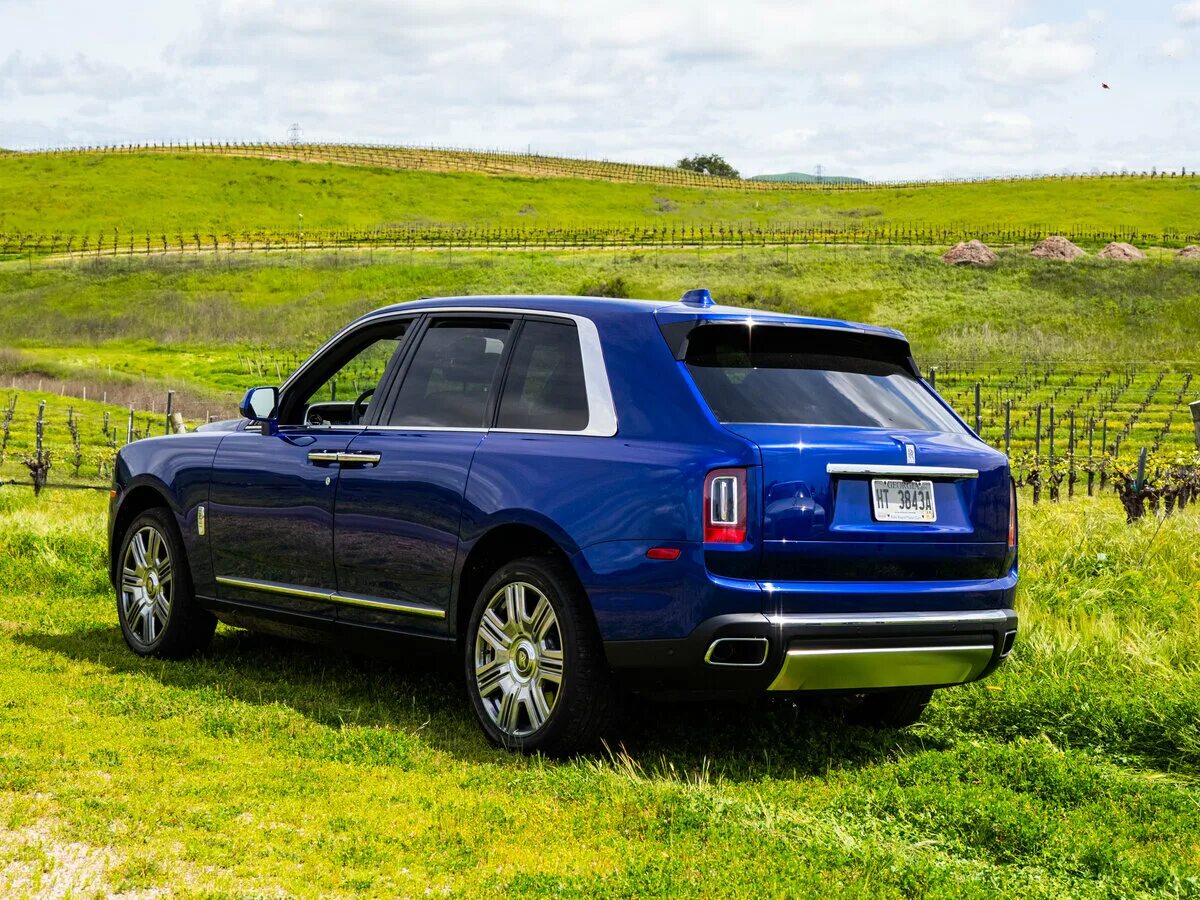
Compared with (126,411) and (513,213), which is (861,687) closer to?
(126,411)

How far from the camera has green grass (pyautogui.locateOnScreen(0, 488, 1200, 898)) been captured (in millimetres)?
4582

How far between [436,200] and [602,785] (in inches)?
5149

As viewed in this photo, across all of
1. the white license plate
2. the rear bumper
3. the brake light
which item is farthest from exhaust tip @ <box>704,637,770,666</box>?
the brake light

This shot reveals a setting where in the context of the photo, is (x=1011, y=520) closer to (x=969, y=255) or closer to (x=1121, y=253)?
(x=969, y=255)

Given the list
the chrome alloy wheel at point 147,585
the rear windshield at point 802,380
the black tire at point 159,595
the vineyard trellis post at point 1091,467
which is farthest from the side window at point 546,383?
the vineyard trellis post at point 1091,467

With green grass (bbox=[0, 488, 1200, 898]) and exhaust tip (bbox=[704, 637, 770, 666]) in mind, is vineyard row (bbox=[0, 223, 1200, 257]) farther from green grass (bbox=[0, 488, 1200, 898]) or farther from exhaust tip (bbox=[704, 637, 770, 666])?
exhaust tip (bbox=[704, 637, 770, 666])

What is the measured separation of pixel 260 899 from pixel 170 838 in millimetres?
728

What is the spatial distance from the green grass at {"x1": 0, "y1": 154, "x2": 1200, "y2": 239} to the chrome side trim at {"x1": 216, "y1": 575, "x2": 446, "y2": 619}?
11083cm

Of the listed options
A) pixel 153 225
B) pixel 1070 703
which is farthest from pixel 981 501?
pixel 153 225

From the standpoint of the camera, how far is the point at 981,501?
5.95 metres

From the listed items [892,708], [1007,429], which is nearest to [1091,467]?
[1007,429]

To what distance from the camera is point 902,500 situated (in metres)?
5.69

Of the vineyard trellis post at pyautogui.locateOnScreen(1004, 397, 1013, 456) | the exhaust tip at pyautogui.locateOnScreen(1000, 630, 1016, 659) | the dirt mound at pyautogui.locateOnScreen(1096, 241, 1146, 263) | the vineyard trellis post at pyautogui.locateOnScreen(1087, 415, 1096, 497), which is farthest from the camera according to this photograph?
the dirt mound at pyautogui.locateOnScreen(1096, 241, 1146, 263)

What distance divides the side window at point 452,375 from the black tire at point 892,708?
2247 mm
